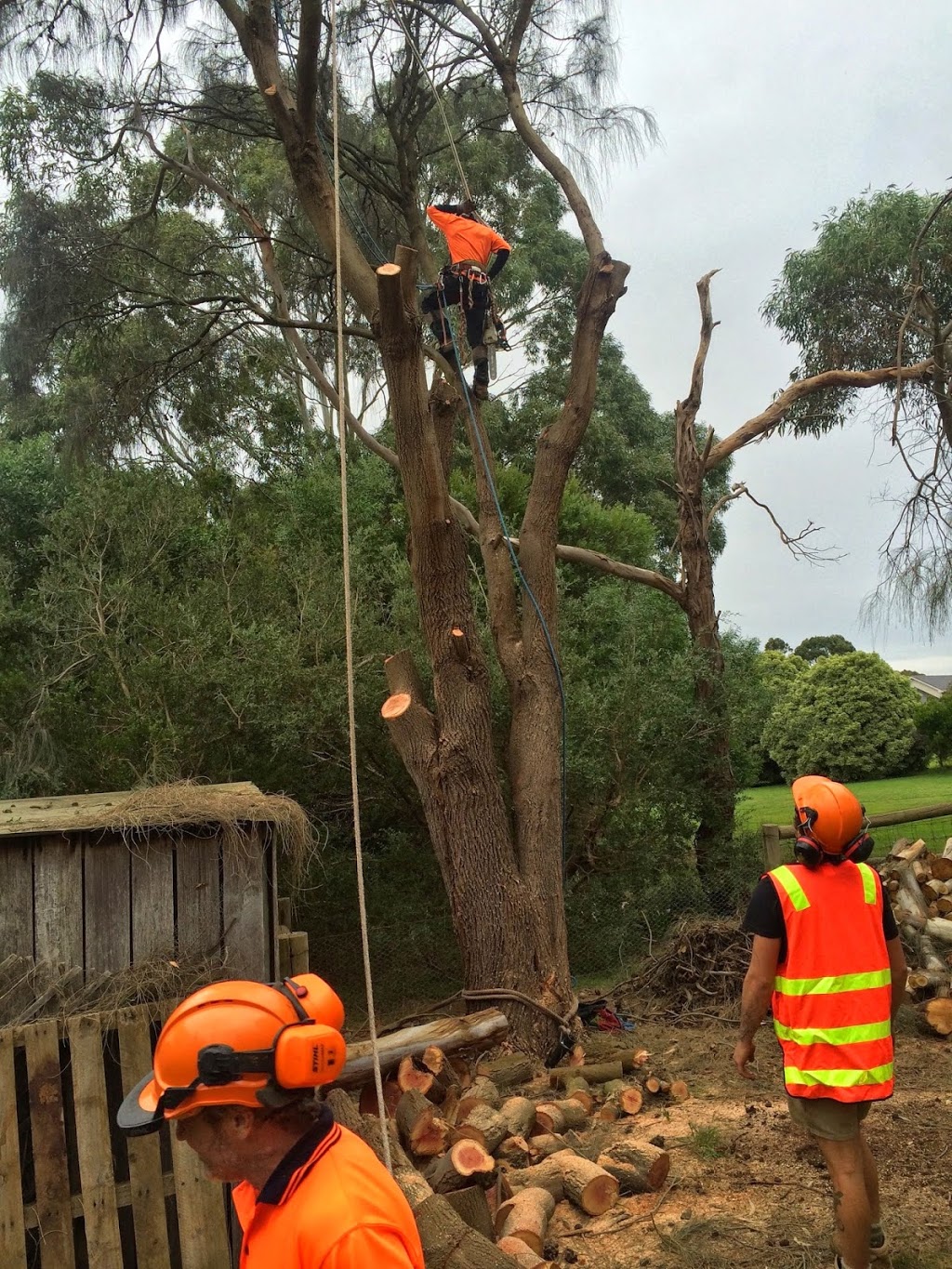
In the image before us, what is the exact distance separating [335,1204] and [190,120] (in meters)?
9.86

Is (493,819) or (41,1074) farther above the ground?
(493,819)

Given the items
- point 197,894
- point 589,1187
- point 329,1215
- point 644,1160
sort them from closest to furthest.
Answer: point 329,1215 < point 197,894 < point 589,1187 < point 644,1160

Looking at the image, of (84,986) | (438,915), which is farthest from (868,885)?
(438,915)

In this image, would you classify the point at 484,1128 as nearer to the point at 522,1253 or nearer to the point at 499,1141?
the point at 499,1141

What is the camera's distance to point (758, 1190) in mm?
4488

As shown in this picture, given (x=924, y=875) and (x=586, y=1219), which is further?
(x=924, y=875)

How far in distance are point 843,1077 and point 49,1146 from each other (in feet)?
8.92

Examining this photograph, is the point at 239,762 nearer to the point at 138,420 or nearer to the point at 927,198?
the point at 138,420

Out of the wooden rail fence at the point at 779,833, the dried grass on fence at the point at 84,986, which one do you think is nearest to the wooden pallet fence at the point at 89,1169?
the dried grass on fence at the point at 84,986

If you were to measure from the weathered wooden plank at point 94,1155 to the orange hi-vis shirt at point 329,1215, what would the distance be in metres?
2.46

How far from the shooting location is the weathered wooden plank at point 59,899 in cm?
409

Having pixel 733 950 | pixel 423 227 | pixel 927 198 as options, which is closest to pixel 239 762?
pixel 733 950

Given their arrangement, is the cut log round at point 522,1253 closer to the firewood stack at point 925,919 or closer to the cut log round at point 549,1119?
the cut log round at point 549,1119

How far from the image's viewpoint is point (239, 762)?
9617 mm
